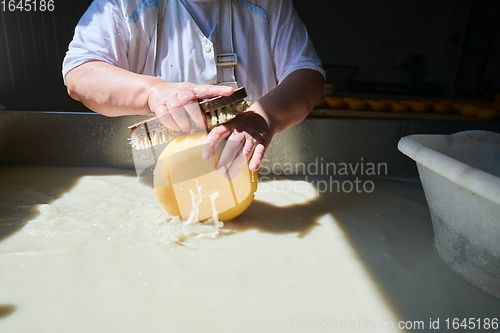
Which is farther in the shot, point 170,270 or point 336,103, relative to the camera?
point 336,103

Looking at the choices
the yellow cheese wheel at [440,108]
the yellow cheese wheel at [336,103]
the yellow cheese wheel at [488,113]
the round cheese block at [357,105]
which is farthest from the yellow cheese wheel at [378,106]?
the yellow cheese wheel at [488,113]

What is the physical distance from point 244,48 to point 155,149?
627 mm

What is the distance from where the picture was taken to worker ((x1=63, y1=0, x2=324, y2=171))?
125cm

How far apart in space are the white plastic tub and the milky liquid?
29cm

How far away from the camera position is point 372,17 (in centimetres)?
472

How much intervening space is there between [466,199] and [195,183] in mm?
833

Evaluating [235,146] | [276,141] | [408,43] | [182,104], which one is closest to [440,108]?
[276,141]

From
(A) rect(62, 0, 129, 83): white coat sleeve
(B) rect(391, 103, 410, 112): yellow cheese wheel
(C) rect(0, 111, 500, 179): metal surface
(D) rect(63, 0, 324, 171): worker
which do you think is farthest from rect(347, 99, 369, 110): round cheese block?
(A) rect(62, 0, 129, 83): white coat sleeve

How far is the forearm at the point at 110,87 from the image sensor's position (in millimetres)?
1233

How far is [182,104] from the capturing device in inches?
42.7

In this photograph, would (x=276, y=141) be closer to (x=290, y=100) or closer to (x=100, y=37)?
(x=290, y=100)

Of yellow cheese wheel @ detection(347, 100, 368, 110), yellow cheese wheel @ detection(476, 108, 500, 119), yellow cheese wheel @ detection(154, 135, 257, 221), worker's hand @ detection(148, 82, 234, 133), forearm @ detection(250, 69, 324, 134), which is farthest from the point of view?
yellow cheese wheel @ detection(347, 100, 368, 110)

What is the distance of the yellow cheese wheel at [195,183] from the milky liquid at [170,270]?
8 cm

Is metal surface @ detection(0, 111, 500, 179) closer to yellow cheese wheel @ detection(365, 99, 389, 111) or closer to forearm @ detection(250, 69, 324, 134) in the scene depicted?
forearm @ detection(250, 69, 324, 134)
